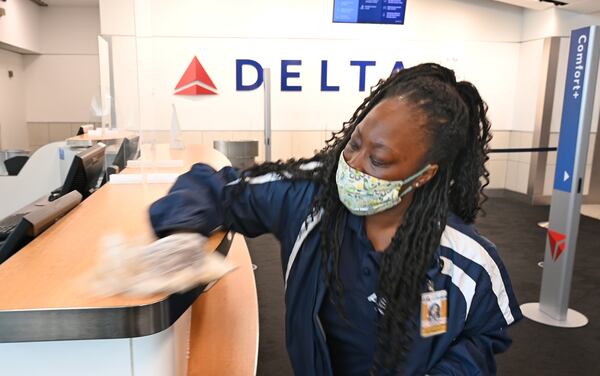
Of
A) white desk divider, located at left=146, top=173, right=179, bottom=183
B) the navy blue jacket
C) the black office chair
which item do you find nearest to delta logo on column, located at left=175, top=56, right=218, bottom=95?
the black office chair

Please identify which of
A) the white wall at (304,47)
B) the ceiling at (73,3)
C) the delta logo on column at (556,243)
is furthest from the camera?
the ceiling at (73,3)

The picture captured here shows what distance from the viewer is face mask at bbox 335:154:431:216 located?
99 centimetres

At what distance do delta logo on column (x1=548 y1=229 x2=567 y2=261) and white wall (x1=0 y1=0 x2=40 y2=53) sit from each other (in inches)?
258

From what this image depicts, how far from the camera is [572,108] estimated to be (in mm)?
2744

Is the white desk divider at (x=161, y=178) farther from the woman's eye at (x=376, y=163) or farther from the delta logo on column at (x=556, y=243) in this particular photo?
the delta logo on column at (x=556, y=243)

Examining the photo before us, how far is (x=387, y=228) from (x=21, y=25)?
24.0 ft

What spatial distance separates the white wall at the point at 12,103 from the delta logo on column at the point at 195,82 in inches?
109

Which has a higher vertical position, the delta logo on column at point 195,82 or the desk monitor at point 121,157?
the delta logo on column at point 195,82

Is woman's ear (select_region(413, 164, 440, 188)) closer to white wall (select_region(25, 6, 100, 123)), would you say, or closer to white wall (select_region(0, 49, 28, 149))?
white wall (select_region(0, 49, 28, 149))

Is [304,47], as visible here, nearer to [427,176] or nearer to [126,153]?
[126,153]

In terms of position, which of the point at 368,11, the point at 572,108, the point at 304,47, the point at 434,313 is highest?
the point at 368,11

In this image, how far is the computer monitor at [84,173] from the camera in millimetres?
1497

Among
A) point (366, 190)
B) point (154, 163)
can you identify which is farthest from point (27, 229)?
point (154, 163)

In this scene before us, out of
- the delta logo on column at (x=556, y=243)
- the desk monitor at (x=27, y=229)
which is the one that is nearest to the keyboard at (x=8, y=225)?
the desk monitor at (x=27, y=229)
